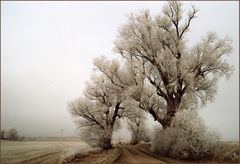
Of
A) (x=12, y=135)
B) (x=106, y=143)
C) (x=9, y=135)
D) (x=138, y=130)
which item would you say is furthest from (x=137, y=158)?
(x=9, y=135)

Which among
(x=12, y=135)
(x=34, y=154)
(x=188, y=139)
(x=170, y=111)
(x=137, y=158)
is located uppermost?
(x=12, y=135)

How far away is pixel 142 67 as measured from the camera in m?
34.5

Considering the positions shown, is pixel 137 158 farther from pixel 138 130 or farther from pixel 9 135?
pixel 9 135

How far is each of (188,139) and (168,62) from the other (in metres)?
8.73

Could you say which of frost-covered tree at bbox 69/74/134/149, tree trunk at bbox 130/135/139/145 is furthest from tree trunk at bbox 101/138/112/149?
tree trunk at bbox 130/135/139/145

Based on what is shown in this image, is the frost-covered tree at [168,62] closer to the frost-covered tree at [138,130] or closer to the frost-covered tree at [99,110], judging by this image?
the frost-covered tree at [99,110]

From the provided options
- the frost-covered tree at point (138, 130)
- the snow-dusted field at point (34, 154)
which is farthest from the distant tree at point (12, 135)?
the snow-dusted field at point (34, 154)

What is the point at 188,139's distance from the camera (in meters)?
28.4

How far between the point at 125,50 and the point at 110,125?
10.9 m

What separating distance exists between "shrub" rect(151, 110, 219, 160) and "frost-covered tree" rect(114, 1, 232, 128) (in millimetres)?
3166

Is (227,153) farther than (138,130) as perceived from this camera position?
No

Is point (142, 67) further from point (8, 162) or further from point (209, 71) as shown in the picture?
point (8, 162)

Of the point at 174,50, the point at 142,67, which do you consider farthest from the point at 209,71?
the point at 142,67

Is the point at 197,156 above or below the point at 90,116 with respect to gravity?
below
